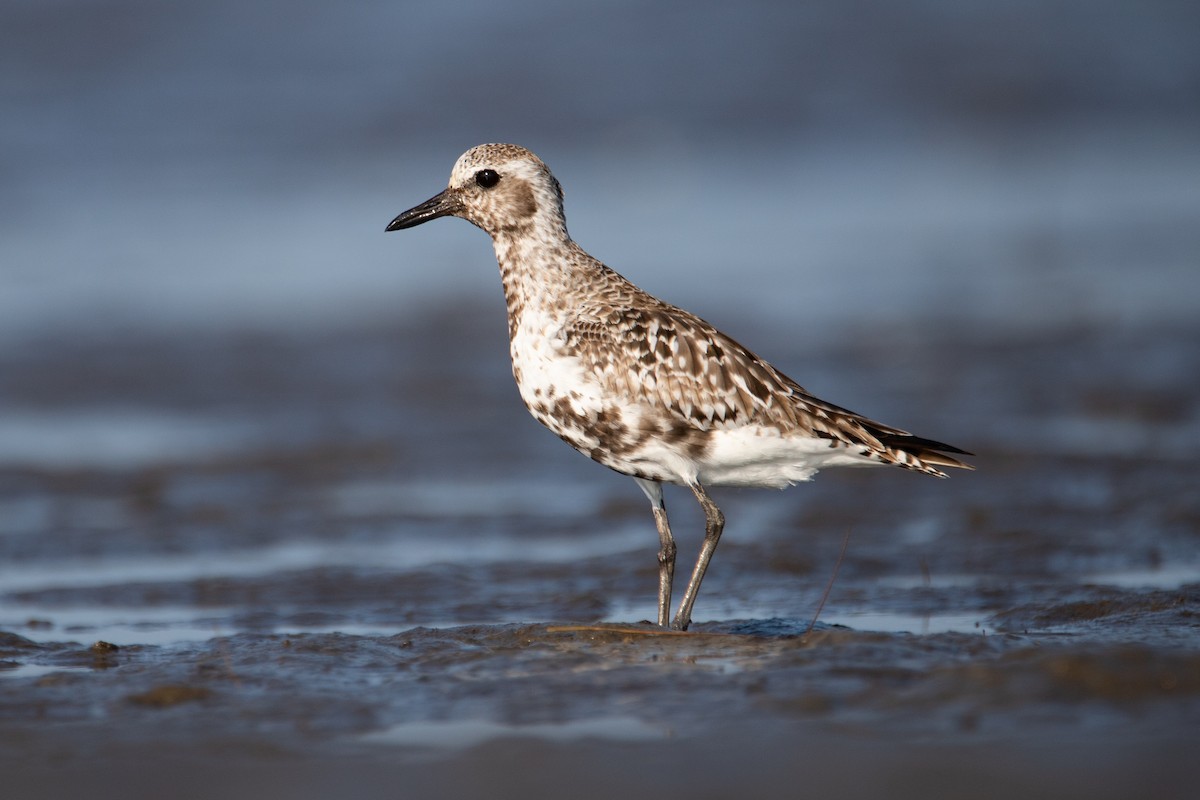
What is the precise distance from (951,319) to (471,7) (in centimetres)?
1580

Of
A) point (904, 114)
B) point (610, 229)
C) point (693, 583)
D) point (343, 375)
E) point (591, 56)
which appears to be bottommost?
point (693, 583)

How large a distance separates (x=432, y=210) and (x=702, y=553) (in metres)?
2.30

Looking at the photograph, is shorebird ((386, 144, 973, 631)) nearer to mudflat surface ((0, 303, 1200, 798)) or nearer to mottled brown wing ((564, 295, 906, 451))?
mottled brown wing ((564, 295, 906, 451))

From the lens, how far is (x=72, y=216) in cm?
1983

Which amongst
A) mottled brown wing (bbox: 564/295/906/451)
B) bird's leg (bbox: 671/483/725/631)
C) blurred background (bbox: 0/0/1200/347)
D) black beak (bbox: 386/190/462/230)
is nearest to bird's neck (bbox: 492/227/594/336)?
mottled brown wing (bbox: 564/295/906/451)

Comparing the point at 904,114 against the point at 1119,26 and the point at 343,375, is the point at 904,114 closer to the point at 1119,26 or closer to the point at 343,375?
the point at 1119,26

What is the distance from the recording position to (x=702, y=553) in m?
7.40

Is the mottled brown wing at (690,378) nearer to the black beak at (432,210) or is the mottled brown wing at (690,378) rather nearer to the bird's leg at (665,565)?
the bird's leg at (665,565)

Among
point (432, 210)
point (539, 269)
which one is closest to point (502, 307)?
point (432, 210)

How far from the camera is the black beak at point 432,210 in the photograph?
25.7 feet

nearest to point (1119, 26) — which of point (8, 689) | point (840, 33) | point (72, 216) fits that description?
point (840, 33)

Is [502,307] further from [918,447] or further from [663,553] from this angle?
[918,447]

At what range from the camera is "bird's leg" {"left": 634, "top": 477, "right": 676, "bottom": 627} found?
7.36 metres

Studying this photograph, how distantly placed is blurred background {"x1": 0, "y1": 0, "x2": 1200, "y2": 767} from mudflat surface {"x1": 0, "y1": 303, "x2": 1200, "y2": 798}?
5cm
